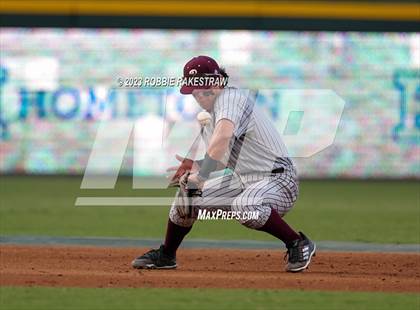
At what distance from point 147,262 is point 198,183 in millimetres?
985

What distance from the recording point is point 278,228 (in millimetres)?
9102

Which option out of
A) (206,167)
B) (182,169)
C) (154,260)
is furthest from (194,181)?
(154,260)

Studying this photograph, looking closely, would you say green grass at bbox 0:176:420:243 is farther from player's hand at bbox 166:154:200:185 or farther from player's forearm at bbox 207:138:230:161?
player's forearm at bbox 207:138:230:161

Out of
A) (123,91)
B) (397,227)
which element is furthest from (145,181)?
(397,227)

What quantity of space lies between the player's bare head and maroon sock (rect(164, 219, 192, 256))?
1059mm

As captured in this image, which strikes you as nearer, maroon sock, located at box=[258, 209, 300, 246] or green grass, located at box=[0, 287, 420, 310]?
green grass, located at box=[0, 287, 420, 310]

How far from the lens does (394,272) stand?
31.5 feet

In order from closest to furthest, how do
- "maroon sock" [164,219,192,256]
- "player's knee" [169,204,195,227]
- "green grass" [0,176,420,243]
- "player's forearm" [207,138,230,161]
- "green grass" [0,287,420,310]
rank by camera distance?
1. "green grass" [0,287,420,310]
2. "player's forearm" [207,138,230,161]
3. "player's knee" [169,204,195,227]
4. "maroon sock" [164,219,192,256]
5. "green grass" [0,176,420,243]

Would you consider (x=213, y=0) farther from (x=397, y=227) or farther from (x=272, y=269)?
(x=272, y=269)

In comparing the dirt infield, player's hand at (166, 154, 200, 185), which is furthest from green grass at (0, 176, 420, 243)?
player's hand at (166, 154, 200, 185)

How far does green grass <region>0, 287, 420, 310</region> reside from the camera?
7.41 metres

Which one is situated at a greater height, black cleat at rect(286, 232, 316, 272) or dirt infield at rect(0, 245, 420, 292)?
black cleat at rect(286, 232, 316, 272)

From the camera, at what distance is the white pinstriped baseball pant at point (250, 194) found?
902 cm

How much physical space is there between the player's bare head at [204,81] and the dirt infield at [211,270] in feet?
4.78
